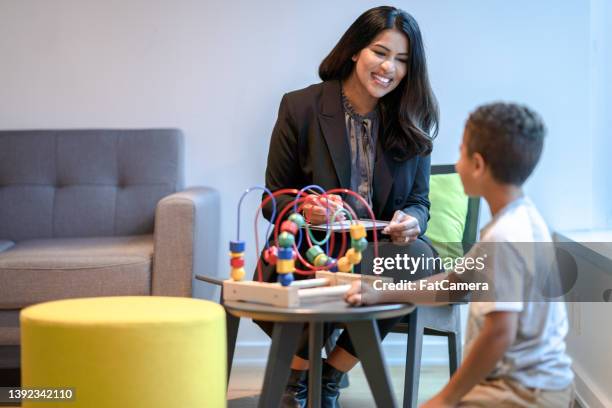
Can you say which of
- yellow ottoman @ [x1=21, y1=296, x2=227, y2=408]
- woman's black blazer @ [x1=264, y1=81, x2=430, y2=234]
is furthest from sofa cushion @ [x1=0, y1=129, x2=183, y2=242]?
yellow ottoman @ [x1=21, y1=296, x2=227, y2=408]

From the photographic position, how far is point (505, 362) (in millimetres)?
1576

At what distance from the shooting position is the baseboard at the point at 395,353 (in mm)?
3520

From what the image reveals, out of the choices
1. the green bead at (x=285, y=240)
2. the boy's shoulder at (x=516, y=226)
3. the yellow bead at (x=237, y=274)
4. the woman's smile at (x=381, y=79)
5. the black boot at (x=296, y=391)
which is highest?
the woman's smile at (x=381, y=79)

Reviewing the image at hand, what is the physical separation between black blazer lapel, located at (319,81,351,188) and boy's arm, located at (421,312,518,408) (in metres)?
1.04

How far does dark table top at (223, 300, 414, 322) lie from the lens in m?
1.69

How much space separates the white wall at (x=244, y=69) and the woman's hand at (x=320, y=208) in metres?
1.33

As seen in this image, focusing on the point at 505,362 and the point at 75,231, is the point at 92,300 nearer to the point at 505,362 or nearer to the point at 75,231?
the point at 505,362

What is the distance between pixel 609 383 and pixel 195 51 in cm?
199

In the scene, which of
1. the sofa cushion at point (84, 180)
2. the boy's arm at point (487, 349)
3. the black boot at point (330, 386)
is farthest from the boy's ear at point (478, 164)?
the sofa cushion at point (84, 180)

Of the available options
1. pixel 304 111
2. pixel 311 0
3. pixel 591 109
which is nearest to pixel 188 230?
pixel 304 111

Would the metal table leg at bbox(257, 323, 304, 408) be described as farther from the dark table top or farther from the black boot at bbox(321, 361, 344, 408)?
the black boot at bbox(321, 361, 344, 408)

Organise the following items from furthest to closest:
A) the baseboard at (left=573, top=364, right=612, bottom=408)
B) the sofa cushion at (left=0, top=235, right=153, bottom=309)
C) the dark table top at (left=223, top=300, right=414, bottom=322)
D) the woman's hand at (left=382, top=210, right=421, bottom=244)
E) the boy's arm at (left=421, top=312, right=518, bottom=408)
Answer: the sofa cushion at (left=0, top=235, right=153, bottom=309) → the baseboard at (left=573, top=364, right=612, bottom=408) → the woman's hand at (left=382, top=210, right=421, bottom=244) → the dark table top at (left=223, top=300, right=414, bottom=322) → the boy's arm at (left=421, top=312, right=518, bottom=408)

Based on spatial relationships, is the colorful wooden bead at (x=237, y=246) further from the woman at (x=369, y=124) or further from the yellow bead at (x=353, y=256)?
the woman at (x=369, y=124)

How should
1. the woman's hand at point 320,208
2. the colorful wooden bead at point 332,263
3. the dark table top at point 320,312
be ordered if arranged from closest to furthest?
1. the dark table top at point 320,312
2. the colorful wooden bead at point 332,263
3. the woman's hand at point 320,208
